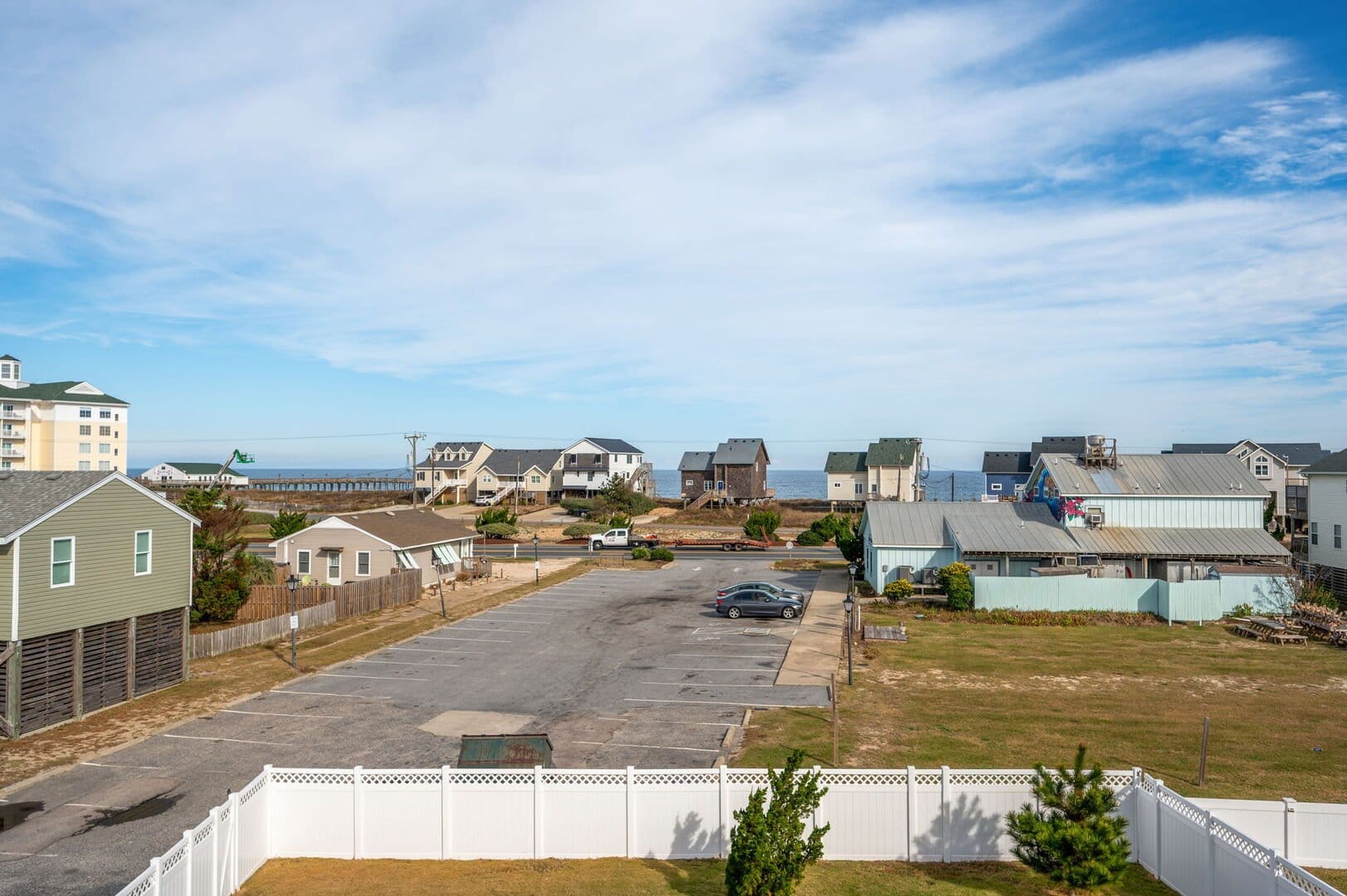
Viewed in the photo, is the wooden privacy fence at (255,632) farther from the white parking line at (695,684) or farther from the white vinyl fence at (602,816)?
the white vinyl fence at (602,816)

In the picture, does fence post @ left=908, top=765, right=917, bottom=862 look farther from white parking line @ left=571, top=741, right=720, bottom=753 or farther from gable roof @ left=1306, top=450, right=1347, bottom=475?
gable roof @ left=1306, top=450, right=1347, bottom=475

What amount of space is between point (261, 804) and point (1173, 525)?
43.3m

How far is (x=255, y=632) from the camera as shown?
32969 mm

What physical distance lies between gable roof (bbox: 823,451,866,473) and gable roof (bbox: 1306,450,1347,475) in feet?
199

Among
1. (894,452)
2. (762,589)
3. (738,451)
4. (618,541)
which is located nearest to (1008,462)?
(894,452)

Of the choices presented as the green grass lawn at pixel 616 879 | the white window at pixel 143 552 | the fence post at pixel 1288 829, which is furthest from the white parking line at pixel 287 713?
the fence post at pixel 1288 829

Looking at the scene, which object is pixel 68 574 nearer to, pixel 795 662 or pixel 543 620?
pixel 543 620

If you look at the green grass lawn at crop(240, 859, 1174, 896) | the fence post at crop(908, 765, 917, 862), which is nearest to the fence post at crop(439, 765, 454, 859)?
the green grass lawn at crop(240, 859, 1174, 896)

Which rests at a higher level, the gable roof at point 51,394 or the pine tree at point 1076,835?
the gable roof at point 51,394

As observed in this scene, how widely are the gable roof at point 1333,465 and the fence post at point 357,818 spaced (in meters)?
47.2

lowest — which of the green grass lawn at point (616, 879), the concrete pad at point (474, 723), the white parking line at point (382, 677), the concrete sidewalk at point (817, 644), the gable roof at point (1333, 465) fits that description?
the white parking line at point (382, 677)

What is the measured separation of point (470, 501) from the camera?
119 metres

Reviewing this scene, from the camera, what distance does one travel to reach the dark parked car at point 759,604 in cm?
3903

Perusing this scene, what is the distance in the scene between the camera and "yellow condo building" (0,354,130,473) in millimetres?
100375
